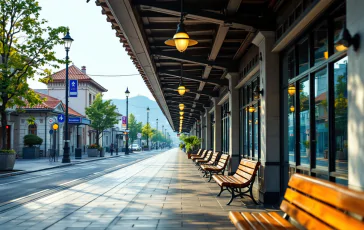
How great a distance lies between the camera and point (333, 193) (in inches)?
142

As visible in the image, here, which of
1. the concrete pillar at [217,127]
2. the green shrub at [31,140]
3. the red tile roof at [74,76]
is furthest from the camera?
the red tile roof at [74,76]

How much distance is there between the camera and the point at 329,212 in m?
3.62

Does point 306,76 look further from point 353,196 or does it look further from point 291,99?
point 353,196

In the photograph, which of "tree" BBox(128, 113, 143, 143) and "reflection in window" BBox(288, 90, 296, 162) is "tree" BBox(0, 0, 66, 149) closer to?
"reflection in window" BBox(288, 90, 296, 162)

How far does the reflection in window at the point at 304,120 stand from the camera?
7848 millimetres

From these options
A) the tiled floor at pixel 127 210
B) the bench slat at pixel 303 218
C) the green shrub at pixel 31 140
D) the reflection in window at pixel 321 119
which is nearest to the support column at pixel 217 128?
the tiled floor at pixel 127 210

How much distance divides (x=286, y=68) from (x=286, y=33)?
135cm

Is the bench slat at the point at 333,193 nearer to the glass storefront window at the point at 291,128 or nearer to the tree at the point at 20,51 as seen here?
the glass storefront window at the point at 291,128

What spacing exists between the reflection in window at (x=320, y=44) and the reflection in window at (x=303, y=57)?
1.90 feet

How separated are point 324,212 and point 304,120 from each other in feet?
15.1

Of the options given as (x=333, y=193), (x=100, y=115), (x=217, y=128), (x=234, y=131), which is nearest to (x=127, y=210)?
(x=333, y=193)

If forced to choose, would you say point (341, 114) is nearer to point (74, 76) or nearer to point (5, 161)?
point (5, 161)

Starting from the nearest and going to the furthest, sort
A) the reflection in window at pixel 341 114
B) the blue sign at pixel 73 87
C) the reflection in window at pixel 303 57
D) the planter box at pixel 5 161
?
the reflection in window at pixel 341 114 < the reflection in window at pixel 303 57 < the planter box at pixel 5 161 < the blue sign at pixel 73 87

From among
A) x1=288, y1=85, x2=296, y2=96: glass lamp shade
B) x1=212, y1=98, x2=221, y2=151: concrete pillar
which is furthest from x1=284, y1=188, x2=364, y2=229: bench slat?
x1=212, y1=98, x2=221, y2=151: concrete pillar
